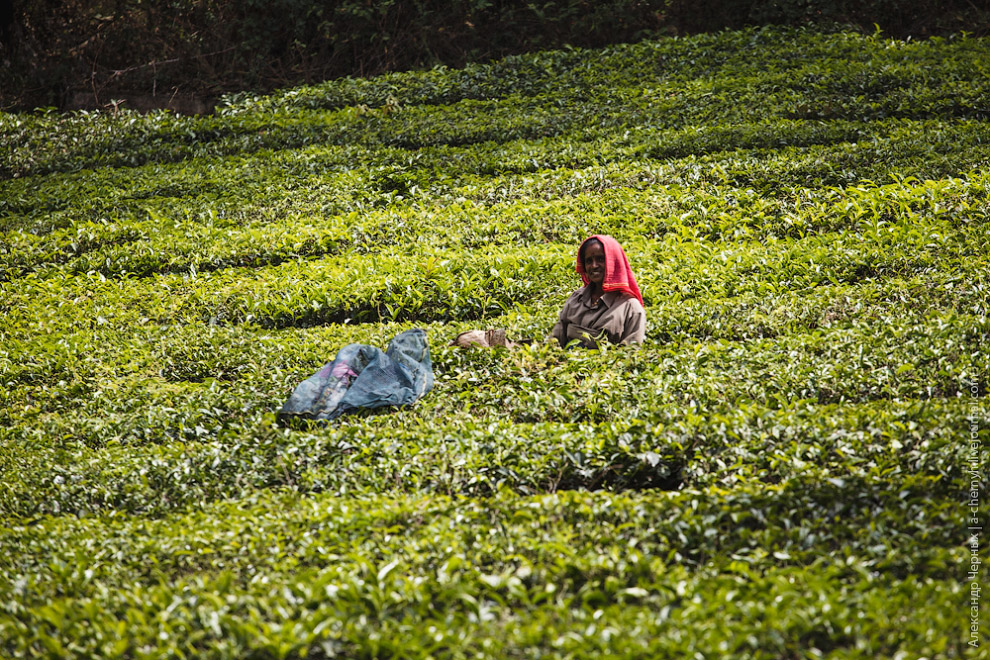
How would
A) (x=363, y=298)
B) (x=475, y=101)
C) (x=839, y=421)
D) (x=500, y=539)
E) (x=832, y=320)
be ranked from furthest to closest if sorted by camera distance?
1. (x=475, y=101)
2. (x=363, y=298)
3. (x=832, y=320)
4. (x=839, y=421)
5. (x=500, y=539)

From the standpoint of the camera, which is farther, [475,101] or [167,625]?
[475,101]

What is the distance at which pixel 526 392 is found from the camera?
5.53 m

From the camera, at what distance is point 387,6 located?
17219 millimetres

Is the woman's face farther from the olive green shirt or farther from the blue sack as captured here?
the blue sack

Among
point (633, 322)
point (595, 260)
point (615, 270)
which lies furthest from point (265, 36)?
point (633, 322)

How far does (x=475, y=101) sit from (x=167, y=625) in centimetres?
1201

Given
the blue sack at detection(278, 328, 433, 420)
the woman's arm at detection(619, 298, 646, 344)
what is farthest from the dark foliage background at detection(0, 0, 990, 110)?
the blue sack at detection(278, 328, 433, 420)

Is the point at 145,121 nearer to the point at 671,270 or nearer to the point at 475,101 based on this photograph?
the point at 475,101

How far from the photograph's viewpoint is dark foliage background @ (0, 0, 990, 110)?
16906mm

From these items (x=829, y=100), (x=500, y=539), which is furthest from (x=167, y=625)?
(x=829, y=100)

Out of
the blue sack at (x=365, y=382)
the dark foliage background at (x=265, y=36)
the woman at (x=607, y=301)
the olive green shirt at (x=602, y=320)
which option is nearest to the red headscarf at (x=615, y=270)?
the woman at (x=607, y=301)

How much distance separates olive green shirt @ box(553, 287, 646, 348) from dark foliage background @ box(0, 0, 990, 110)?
462 inches

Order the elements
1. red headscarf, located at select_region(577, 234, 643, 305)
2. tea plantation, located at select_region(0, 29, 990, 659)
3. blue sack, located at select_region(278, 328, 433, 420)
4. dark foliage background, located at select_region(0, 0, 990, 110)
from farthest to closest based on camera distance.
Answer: dark foliage background, located at select_region(0, 0, 990, 110)
red headscarf, located at select_region(577, 234, 643, 305)
blue sack, located at select_region(278, 328, 433, 420)
tea plantation, located at select_region(0, 29, 990, 659)

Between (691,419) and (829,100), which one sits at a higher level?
(829,100)
